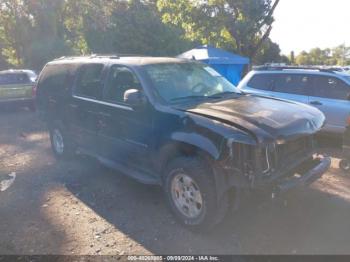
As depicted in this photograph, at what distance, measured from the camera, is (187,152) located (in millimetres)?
4145

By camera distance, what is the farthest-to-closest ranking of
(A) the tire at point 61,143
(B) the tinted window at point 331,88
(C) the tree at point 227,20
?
(C) the tree at point 227,20, (B) the tinted window at point 331,88, (A) the tire at point 61,143

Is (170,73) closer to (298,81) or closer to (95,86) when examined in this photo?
(95,86)

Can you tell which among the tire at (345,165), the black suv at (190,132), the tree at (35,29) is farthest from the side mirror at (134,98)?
the tree at (35,29)

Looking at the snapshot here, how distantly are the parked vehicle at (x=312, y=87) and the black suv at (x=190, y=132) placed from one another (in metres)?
3.07

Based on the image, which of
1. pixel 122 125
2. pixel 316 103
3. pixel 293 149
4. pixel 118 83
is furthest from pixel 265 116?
pixel 316 103

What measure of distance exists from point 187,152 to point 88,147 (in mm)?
2371

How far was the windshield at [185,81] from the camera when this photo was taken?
15.4 ft

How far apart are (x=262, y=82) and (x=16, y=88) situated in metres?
8.91

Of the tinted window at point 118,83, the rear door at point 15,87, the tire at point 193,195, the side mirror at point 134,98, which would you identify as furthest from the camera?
the rear door at point 15,87

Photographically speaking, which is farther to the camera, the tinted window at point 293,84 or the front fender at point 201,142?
the tinted window at point 293,84

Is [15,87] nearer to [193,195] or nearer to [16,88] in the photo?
[16,88]

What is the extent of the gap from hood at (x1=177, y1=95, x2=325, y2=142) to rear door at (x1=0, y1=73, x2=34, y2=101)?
10.3 metres

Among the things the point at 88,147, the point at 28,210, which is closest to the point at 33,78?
the point at 88,147

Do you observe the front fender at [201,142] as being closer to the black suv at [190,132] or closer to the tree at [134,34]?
the black suv at [190,132]
